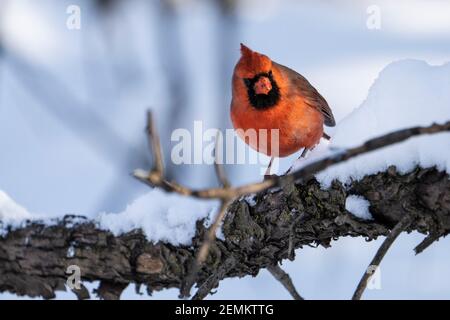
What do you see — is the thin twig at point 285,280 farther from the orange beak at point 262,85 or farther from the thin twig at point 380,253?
the orange beak at point 262,85

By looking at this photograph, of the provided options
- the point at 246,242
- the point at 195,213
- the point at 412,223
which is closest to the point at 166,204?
the point at 195,213

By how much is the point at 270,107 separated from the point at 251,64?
0.20 m

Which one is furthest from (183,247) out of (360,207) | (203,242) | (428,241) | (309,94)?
(309,94)

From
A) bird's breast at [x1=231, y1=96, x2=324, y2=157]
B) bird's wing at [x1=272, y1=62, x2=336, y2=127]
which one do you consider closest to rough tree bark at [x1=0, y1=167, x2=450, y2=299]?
bird's breast at [x1=231, y1=96, x2=324, y2=157]

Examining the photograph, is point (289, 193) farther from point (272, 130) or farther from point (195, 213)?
point (272, 130)

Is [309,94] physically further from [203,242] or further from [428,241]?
[428,241]

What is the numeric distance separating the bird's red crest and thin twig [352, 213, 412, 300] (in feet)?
3.69

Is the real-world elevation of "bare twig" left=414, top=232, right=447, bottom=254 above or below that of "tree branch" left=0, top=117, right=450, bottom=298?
below

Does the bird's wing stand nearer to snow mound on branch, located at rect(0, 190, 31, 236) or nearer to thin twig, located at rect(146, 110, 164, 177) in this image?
snow mound on branch, located at rect(0, 190, 31, 236)

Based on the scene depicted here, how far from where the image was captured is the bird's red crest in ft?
8.34
